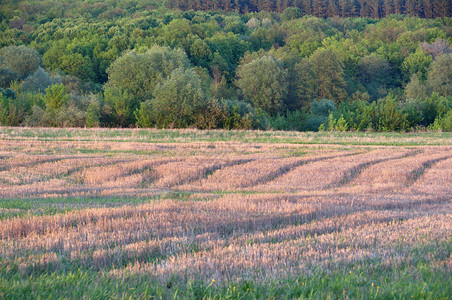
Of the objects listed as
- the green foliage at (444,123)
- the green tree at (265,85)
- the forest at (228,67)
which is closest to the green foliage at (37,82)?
the forest at (228,67)

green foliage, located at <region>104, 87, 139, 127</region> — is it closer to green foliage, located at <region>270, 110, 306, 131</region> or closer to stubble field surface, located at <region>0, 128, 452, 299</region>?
green foliage, located at <region>270, 110, 306, 131</region>

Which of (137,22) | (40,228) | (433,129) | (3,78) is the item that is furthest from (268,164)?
(137,22)

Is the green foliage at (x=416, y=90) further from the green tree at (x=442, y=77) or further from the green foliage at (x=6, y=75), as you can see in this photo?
the green foliage at (x=6, y=75)

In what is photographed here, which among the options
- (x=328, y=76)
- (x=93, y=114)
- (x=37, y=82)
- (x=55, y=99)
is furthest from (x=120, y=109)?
(x=328, y=76)

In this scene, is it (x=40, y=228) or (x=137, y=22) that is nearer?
(x=40, y=228)

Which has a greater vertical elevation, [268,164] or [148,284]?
[148,284]

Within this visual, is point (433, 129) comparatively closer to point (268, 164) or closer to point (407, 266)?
point (268, 164)

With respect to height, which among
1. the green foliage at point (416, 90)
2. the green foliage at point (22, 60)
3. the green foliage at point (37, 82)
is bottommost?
the green foliage at point (416, 90)

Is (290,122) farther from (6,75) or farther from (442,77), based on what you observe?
(6,75)

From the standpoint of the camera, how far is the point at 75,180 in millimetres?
20531

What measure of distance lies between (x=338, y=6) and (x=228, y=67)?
80819 millimetres

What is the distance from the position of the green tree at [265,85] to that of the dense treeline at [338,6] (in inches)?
3680

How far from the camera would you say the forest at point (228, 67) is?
58.6 meters

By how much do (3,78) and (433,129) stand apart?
222 feet
